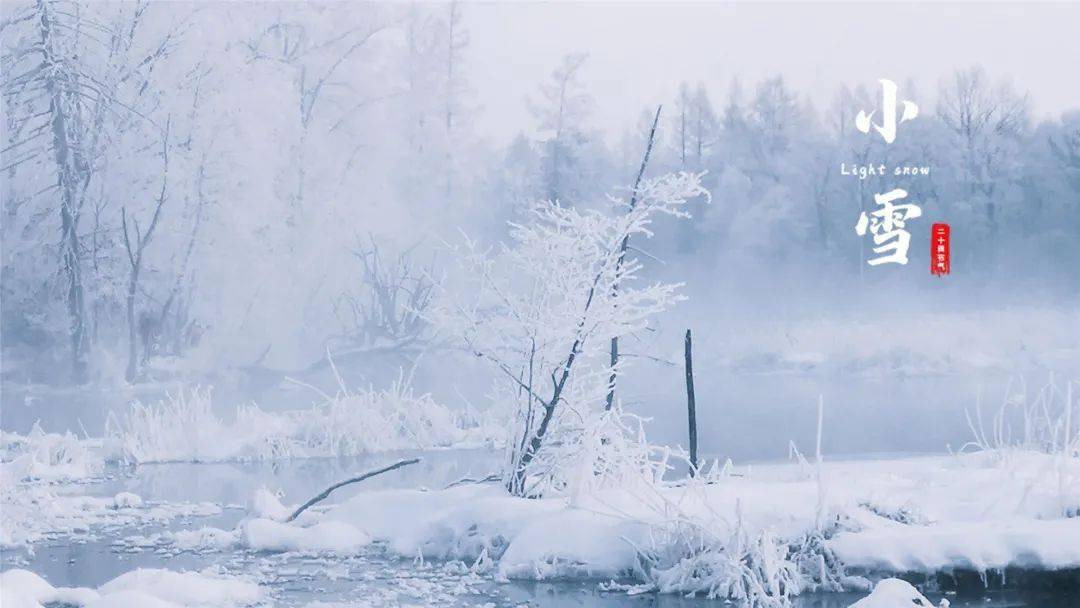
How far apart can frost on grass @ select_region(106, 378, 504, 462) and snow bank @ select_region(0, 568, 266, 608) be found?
157 inches

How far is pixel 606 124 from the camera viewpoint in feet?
42.9

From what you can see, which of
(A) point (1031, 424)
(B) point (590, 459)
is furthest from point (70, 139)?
(A) point (1031, 424)

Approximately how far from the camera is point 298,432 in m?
9.23

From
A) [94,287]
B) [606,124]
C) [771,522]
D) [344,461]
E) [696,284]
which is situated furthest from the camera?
[696,284]

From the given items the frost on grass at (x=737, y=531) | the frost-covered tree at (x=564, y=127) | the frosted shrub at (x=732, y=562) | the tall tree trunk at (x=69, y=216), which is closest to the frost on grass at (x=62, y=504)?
the frost on grass at (x=737, y=531)

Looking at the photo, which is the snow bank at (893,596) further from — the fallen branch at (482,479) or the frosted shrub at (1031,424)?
the frosted shrub at (1031,424)

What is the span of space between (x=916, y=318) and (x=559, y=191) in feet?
13.4

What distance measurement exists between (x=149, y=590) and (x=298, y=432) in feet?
15.6

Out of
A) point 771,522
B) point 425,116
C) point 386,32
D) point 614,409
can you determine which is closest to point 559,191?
point 425,116

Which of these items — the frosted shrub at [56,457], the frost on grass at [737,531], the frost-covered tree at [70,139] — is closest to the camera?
the frost on grass at [737,531]

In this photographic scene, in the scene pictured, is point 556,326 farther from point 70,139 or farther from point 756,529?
point 70,139

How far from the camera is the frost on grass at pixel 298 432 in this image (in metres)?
8.84

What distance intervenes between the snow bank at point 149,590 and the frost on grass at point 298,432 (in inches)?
157

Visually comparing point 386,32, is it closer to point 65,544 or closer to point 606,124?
point 606,124
